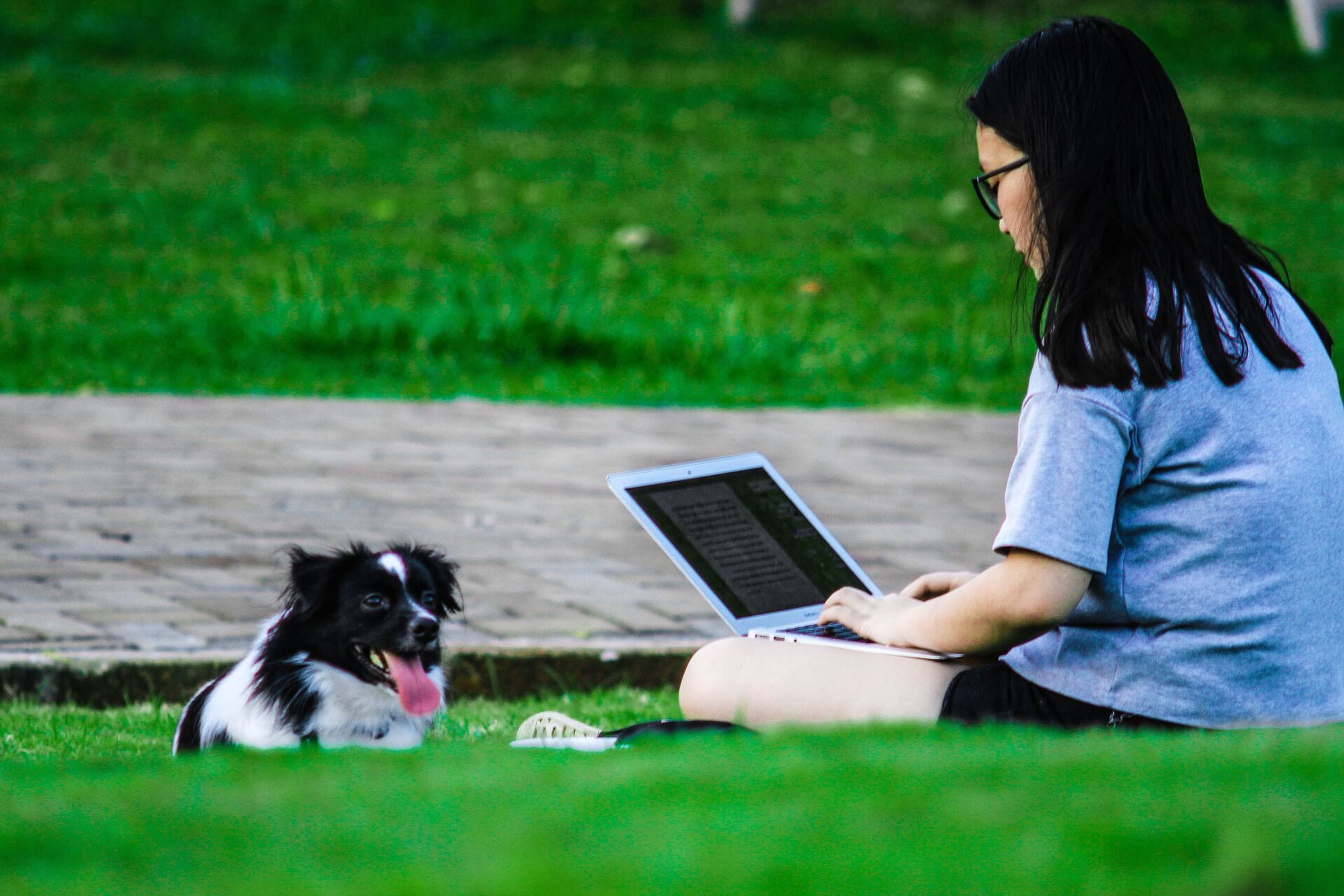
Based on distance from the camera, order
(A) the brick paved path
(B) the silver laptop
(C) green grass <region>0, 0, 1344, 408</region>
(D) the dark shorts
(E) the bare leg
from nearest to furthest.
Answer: (D) the dark shorts, (E) the bare leg, (B) the silver laptop, (A) the brick paved path, (C) green grass <region>0, 0, 1344, 408</region>

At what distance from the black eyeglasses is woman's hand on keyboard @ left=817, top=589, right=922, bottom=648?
818 millimetres

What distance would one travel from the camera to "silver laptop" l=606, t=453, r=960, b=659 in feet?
13.1

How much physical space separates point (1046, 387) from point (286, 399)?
7334mm

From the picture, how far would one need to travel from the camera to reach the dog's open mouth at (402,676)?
12.6ft

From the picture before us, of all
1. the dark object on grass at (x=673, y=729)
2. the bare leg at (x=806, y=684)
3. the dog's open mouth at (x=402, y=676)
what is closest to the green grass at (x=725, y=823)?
the dark object on grass at (x=673, y=729)

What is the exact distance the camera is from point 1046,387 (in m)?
3.02

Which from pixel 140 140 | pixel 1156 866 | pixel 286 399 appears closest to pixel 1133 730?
pixel 1156 866

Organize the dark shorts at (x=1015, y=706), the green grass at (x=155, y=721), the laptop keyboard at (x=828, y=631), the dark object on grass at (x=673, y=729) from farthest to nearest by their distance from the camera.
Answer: the green grass at (x=155, y=721)
the laptop keyboard at (x=828, y=631)
the dark object on grass at (x=673, y=729)
the dark shorts at (x=1015, y=706)

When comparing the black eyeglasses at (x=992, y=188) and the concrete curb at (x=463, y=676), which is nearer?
the black eyeglasses at (x=992, y=188)

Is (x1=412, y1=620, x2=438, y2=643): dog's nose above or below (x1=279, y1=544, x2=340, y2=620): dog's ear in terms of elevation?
below

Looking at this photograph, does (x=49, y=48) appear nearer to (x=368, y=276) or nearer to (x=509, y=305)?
(x=368, y=276)

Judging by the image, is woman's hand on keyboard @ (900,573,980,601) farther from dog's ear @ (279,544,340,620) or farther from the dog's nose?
dog's ear @ (279,544,340,620)

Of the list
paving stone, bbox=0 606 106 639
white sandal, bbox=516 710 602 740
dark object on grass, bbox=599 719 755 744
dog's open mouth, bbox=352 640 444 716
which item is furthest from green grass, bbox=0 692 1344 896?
paving stone, bbox=0 606 106 639

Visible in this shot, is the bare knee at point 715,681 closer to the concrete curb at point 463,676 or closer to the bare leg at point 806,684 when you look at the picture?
the bare leg at point 806,684
